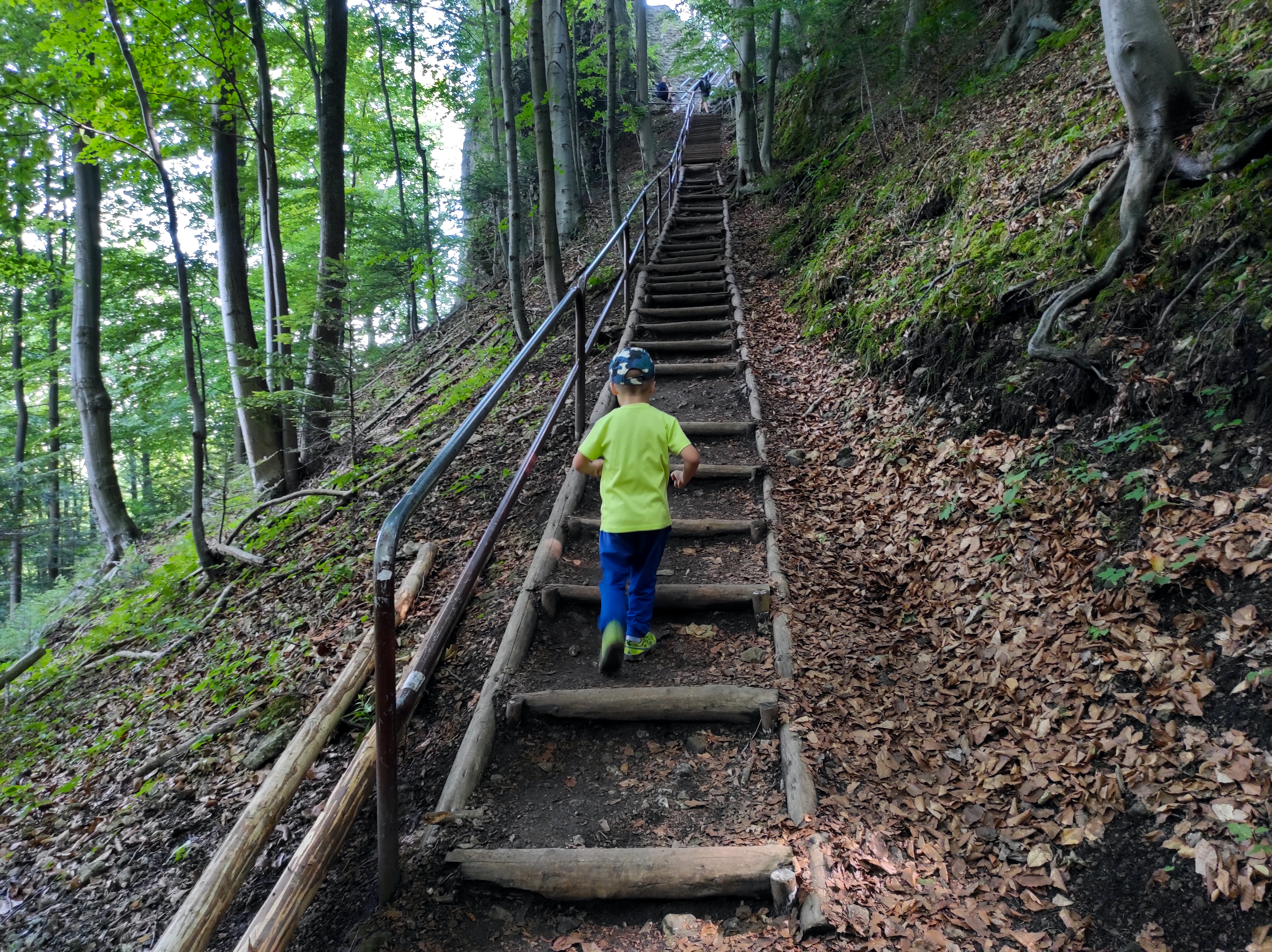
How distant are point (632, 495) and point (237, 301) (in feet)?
21.3

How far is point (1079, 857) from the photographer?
2043 millimetres

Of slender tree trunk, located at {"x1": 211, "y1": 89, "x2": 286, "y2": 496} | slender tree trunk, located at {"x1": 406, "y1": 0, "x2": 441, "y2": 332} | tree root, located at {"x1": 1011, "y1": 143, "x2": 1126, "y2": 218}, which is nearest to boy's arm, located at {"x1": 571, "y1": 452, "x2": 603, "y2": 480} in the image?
tree root, located at {"x1": 1011, "y1": 143, "x2": 1126, "y2": 218}

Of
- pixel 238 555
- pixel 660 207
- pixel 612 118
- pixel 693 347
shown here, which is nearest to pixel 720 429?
pixel 693 347

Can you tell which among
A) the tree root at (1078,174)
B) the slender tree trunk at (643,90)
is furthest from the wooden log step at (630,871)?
the slender tree trunk at (643,90)

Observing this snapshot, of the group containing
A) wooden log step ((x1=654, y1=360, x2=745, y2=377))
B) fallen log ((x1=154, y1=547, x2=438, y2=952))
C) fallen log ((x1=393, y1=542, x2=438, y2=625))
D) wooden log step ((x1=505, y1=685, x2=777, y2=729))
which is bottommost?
fallen log ((x1=154, y1=547, x2=438, y2=952))

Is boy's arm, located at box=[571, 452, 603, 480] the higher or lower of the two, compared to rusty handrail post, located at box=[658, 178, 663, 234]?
lower

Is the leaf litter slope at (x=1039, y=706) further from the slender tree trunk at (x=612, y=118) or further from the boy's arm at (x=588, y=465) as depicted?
the slender tree trunk at (x=612, y=118)

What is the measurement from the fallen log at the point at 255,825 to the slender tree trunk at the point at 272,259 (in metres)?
4.44

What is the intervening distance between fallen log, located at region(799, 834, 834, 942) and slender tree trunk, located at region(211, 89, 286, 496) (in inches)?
273

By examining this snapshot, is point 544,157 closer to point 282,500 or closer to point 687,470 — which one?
point 282,500

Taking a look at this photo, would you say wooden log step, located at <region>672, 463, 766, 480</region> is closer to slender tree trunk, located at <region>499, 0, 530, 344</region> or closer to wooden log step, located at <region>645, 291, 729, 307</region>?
slender tree trunk, located at <region>499, 0, 530, 344</region>

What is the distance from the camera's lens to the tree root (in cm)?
422

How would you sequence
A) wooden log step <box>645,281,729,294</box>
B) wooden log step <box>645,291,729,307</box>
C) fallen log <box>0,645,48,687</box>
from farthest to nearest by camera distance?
wooden log step <box>645,281,729,294</box> < wooden log step <box>645,291,729,307</box> < fallen log <box>0,645,48,687</box>

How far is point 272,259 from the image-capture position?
730cm
